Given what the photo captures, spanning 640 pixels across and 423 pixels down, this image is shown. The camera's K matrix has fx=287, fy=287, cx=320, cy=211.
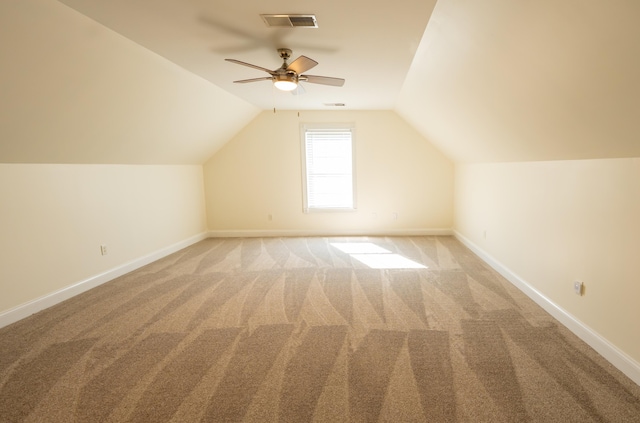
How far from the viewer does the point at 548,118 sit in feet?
7.07

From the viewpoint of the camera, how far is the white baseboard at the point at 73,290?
8.68 ft

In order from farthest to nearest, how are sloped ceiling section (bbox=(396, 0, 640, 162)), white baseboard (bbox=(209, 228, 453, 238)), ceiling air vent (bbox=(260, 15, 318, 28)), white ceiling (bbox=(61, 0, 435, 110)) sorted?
1. white baseboard (bbox=(209, 228, 453, 238))
2. ceiling air vent (bbox=(260, 15, 318, 28))
3. white ceiling (bbox=(61, 0, 435, 110))
4. sloped ceiling section (bbox=(396, 0, 640, 162))

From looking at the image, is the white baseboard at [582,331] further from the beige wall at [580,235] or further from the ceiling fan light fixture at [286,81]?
the ceiling fan light fixture at [286,81]

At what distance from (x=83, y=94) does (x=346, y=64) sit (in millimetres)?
2503

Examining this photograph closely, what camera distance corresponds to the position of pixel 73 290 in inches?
127

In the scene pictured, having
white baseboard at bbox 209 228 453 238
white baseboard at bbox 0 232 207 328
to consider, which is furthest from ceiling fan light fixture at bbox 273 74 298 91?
white baseboard at bbox 209 228 453 238

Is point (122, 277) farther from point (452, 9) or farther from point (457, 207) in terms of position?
point (457, 207)

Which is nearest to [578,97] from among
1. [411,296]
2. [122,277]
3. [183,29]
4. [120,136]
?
[411,296]

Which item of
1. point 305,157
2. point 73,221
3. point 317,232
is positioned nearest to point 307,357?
point 73,221

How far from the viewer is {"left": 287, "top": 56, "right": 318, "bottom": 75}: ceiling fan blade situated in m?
2.41

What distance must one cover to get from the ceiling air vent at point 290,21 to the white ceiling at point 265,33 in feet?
0.16

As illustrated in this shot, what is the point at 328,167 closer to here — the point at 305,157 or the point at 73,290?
the point at 305,157

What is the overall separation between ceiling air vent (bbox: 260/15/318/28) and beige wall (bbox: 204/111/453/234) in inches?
134

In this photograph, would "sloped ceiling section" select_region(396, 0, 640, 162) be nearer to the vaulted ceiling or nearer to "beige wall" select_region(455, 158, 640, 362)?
the vaulted ceiling
